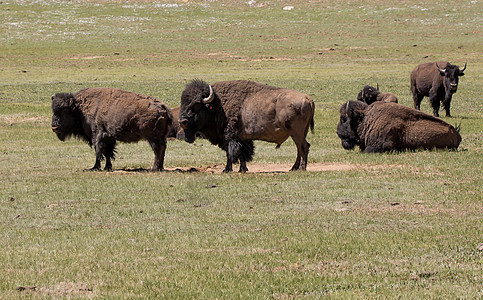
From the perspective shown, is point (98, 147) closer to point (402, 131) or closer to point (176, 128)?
point (176, 128)

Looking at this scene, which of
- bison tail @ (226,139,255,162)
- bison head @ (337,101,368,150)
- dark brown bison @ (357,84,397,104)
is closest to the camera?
bison tail @ (226,139,255,162)

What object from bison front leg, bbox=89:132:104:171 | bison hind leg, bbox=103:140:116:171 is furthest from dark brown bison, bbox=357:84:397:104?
bison front leg, bbox=89:132:104:171

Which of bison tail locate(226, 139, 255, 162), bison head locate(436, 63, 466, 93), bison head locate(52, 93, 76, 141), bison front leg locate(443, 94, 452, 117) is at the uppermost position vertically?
bison head locate(52, 93, 76, 141)

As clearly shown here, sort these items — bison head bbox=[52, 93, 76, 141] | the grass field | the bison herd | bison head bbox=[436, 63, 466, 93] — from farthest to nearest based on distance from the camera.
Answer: bison head bbox=[436, 63, 466, 93]
bison head bbox=[52, 93, 76, 141]
the bison herd
the grass field

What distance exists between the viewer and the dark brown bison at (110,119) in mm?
15742

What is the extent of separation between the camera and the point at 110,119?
15953mm

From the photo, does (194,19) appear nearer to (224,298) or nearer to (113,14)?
(113,14)

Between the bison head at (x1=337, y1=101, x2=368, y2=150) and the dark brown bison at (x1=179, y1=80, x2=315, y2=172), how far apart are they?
2.59m

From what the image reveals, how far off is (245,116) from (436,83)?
43.6 feet

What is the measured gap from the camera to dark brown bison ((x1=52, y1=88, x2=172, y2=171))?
15742mm

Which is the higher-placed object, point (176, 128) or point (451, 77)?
point (451, 77)

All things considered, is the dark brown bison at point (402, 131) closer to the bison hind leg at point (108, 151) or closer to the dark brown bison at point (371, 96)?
the dark brown bison at point (371, 96)

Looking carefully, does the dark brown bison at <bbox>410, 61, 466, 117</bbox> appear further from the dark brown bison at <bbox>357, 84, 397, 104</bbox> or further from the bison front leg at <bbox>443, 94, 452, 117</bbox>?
the dark brown bison at <bbox>357, 84, 397, 104</bbox>

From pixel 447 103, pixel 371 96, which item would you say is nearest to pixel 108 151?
pixel 371 96
